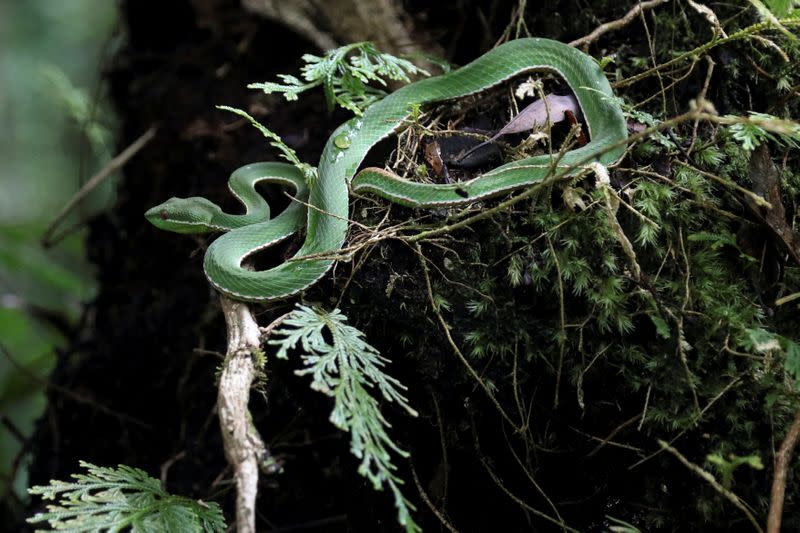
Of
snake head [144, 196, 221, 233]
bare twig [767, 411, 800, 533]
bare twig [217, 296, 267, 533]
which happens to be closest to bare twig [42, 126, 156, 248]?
snake head [144, 196, 221, 233]

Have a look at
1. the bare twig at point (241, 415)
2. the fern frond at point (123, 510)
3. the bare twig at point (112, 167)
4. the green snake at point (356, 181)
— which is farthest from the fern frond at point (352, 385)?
the bare twig at point (112, 167)

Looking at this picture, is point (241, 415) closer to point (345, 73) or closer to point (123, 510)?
point (123, 510)

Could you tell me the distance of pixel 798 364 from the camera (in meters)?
2.02

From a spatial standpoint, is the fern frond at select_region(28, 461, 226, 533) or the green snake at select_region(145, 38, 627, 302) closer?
the fern frond at select_region(28, 461, 226, 533)

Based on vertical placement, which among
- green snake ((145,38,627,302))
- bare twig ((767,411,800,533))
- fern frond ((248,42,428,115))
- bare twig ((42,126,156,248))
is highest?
bare twig ((42,126,156,248))

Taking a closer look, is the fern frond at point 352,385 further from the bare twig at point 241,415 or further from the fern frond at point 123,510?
the fern frond at point 123,510

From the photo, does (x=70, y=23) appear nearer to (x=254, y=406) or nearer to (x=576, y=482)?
(x=254, y=406)

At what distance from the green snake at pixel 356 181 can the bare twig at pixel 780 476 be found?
3.94 feet

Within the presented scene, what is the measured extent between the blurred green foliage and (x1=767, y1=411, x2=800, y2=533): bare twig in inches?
209

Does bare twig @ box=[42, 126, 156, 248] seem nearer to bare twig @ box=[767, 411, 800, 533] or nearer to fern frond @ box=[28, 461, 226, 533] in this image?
fern frond @ box=[28, 461, 226, 533]

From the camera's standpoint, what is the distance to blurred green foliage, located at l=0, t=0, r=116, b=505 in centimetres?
548

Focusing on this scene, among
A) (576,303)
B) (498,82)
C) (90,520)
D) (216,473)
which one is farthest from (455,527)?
(498,82)

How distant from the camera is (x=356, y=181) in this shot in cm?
274

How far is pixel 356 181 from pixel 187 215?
3.24 ft
